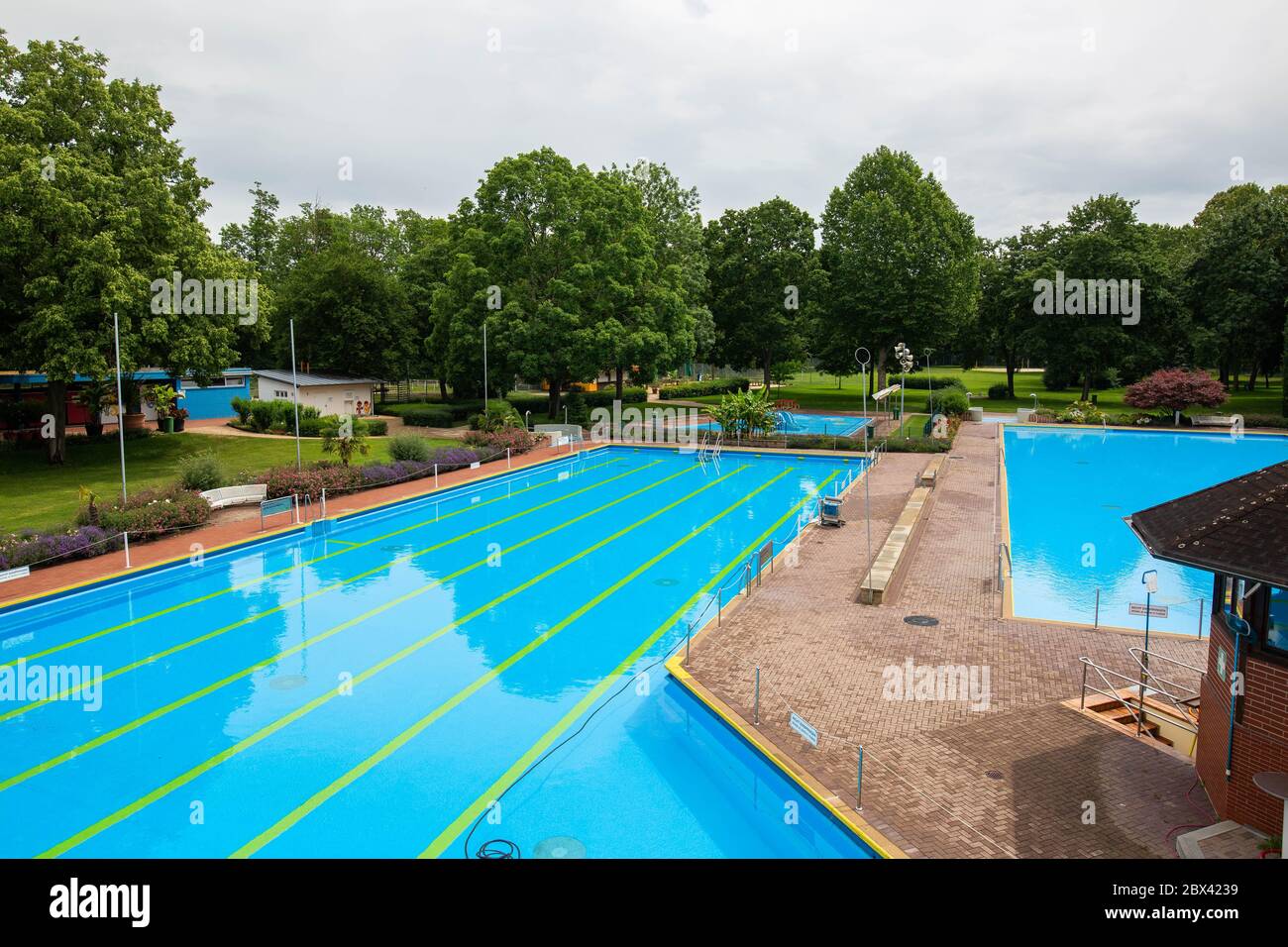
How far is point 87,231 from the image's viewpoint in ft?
90.6

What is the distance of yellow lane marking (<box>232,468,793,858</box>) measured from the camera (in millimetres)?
9344

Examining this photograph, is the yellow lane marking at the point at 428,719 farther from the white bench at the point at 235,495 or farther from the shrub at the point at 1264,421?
the shrub at the point at 1264,421

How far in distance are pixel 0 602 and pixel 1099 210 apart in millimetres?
60626

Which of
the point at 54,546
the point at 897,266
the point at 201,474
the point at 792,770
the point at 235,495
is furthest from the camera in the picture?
the point at 897,266

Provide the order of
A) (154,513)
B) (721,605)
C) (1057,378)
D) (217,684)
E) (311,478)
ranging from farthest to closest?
(1057,378), (311,478), (154,513), (721,605), (217,684)

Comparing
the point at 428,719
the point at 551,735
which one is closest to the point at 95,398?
the point at 428,719

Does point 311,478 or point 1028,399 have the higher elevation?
point 1028,399

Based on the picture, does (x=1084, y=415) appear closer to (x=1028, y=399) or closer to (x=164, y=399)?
(x=1028, y=399)

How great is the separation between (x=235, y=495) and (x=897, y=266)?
39.9 meters

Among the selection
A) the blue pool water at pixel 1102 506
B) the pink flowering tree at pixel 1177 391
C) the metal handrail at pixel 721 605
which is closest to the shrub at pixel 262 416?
the metal handrail at pixel 721 605

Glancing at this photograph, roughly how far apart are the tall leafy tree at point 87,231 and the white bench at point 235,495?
22.6 ft

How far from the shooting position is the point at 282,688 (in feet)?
43.0

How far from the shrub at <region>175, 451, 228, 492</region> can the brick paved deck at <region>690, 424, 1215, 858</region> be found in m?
16.9

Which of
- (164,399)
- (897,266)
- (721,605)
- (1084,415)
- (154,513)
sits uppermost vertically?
(897,266)
